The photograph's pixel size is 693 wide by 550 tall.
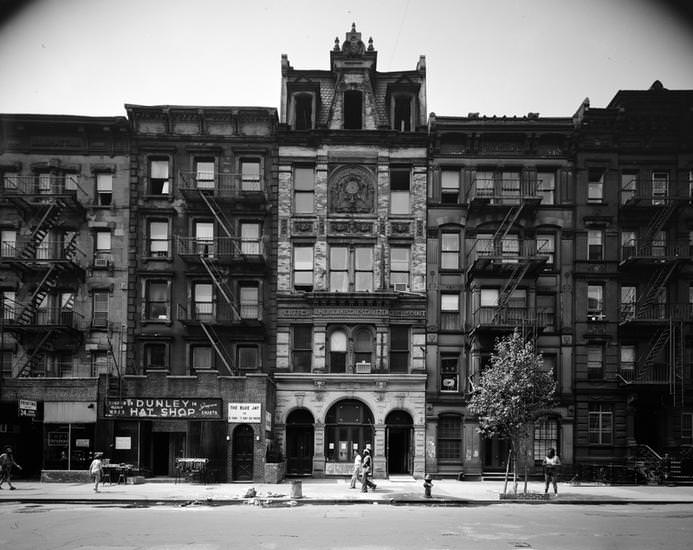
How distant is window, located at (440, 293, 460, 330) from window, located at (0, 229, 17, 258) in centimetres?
2168

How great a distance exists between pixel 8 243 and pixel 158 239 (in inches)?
294

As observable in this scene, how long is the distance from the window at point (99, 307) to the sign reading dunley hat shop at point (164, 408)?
5.52m

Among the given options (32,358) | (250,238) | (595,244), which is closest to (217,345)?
(250,238)

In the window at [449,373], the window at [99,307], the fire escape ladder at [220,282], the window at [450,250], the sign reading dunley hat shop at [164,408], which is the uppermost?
the window at [450,250]

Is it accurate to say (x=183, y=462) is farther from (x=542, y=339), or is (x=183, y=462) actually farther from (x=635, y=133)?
(x=635, y=133)

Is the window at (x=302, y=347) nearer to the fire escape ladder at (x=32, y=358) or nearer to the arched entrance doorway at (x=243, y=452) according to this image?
the arched entrance doorway at (x=243, y=452)

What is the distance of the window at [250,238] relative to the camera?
36.6 metres

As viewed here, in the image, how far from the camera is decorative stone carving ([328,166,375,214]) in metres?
37.1

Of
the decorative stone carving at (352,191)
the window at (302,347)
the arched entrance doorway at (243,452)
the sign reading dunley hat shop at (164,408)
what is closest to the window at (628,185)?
the decorative stone carving at (352,191)

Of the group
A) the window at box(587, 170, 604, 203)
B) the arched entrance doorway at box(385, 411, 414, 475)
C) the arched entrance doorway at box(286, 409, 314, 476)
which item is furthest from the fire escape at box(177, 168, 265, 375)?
the window at box(587, 170, 604, 203)

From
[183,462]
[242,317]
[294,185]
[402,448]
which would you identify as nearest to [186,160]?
[294,185]

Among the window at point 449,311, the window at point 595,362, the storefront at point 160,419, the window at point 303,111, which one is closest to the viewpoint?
the storefront at point 160,419

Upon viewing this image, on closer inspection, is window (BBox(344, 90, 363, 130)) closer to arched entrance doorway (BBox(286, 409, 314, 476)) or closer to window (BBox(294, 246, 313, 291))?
window (BBox(294, 246, 313, 291))

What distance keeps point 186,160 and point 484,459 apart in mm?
21202
